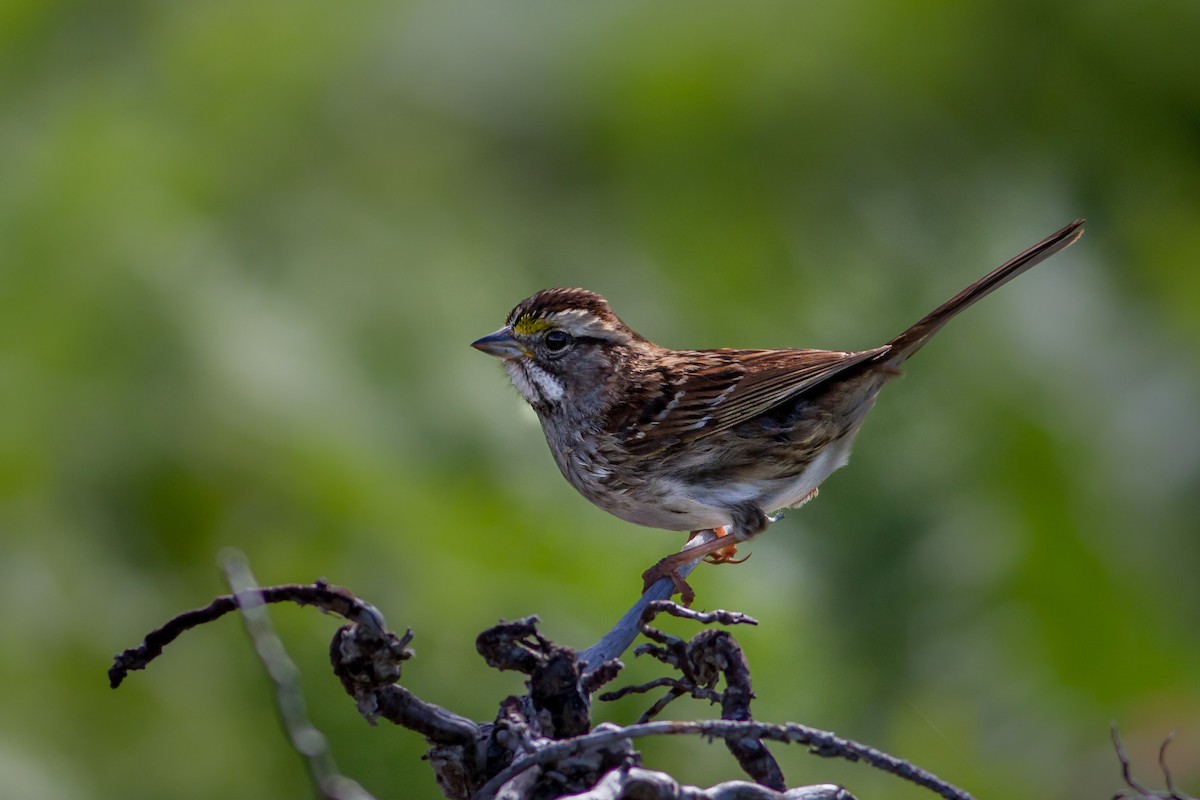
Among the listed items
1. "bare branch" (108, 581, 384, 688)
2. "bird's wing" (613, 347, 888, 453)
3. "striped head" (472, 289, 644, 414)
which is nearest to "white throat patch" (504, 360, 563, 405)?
"striped head" (472, 289, 644, 414)

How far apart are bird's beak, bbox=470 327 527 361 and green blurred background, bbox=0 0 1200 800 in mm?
537

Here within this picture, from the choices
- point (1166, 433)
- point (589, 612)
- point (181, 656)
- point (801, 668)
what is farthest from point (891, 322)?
point (181, 656)

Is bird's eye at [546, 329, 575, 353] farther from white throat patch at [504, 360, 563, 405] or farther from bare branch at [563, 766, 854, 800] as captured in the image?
bare branch at [563, 766, 854, 800]

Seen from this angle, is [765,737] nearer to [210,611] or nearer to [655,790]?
[655,790]

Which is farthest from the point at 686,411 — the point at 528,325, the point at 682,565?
the point at 682,565

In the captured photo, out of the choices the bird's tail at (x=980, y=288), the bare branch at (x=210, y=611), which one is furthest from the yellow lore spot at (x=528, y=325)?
the bare branch at (x=210, y=611)

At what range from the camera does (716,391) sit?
358 centimetres

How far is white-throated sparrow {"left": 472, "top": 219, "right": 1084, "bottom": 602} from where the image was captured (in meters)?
3.28

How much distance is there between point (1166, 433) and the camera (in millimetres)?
4402

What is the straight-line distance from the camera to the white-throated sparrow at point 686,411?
328cm

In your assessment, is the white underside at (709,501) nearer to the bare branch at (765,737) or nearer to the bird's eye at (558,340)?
the bird's eye at (558,340)

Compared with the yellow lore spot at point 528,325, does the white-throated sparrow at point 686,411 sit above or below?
below

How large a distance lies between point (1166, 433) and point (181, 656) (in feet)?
10.1

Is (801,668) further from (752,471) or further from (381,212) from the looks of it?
(381,212)
